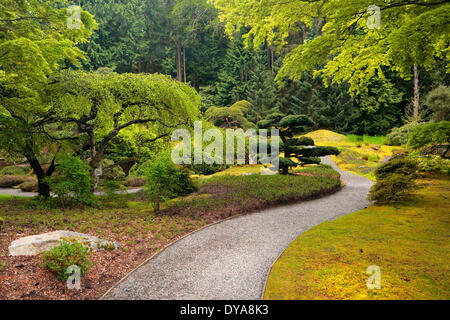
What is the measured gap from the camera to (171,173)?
867 centimetres

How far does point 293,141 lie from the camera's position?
12734 mm

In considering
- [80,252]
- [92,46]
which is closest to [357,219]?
[80,252]

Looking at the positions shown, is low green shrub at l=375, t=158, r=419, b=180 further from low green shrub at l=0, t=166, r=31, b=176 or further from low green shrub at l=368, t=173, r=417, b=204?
low green shrub at l=0, t=166, r=31, b=176

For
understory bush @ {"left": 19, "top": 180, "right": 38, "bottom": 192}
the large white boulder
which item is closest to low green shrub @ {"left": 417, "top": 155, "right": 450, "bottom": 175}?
the large white boulder

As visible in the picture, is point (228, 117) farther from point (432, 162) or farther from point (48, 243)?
point (48, 243)

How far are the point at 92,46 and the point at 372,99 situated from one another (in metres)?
32.8

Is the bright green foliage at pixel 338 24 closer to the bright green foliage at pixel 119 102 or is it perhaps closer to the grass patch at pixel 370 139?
the bright green foliage at pixel 119 102

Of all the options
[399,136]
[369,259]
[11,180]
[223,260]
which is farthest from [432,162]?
[11,180]

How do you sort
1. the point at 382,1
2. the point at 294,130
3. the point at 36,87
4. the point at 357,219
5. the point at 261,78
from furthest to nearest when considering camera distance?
the point at 261,78, the point at 294,130, the point at 36,87, the point at 357,219, the point at 382,1

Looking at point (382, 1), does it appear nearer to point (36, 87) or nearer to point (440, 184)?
point (440, 184)

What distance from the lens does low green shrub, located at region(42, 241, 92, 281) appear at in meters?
4.18

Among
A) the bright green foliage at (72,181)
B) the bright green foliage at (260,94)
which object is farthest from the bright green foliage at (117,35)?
the bright green foliage at (72,181)

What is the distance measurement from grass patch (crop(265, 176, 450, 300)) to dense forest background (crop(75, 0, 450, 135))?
2181 cm

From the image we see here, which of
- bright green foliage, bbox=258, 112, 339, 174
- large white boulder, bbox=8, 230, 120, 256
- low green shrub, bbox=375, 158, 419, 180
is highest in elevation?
bright green foliage, bbox=258, 112, 339, 174
